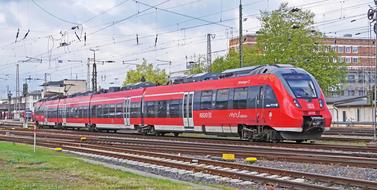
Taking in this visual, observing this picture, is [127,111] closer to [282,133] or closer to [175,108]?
[175,108]

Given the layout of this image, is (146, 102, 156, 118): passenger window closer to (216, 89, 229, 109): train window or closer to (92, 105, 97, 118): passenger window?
(216, 89, 229, 109): train window

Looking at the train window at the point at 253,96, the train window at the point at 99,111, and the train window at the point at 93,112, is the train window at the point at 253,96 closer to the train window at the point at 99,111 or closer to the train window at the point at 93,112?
the train window at the point at 99,111

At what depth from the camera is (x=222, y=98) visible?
29188 mm

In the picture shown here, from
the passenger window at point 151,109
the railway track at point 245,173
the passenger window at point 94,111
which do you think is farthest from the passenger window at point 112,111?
the railway track at point 245,173

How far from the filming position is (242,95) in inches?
1079

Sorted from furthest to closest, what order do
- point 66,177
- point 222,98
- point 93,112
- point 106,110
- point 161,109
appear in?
point 93,112 → point 106,110 → point 161,109 → point 222,98 → point 66,177

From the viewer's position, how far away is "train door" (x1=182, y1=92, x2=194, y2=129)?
32.6 metres

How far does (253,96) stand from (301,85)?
248 cm

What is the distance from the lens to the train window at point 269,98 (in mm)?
24972

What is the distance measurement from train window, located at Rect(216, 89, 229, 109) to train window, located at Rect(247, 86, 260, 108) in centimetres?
221

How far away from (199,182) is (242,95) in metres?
13.6

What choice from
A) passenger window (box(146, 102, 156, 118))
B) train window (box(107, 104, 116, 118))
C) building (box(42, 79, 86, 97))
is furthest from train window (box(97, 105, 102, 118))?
building (box(42, 79, 86, 97))

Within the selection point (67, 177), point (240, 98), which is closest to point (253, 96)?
point (240, 98)

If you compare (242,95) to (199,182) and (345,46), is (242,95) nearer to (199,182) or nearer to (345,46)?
(199,182)
